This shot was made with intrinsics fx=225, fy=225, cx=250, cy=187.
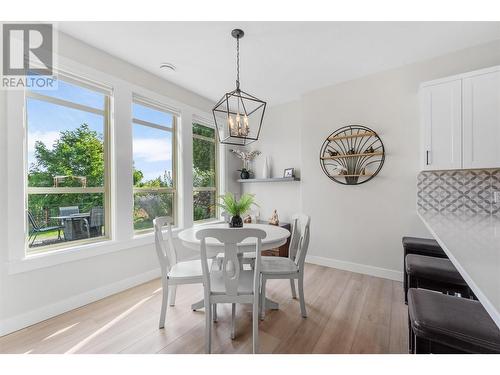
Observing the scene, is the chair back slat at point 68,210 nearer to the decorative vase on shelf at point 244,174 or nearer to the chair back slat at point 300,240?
the chair back slat at point 300,240

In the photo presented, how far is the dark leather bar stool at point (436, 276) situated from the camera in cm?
157

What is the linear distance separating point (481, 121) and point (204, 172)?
3.60 meters

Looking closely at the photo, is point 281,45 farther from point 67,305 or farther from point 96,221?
point 67,305

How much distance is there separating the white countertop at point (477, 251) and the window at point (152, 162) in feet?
10.2

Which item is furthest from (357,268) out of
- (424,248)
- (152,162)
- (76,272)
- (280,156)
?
(76,272)

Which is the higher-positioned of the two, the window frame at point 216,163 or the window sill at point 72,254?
the window frame at point 216,163

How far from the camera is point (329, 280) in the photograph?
289cm

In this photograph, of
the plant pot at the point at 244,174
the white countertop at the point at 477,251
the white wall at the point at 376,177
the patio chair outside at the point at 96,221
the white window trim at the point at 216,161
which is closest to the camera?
the white countertop at the point at 477,251

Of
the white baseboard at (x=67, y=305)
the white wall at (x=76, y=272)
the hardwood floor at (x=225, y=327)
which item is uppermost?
the white wall at (x=76, y=272)

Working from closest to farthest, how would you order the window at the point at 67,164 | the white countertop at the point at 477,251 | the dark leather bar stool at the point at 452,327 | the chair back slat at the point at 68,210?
the white countertop at the point at 477,251
the dark leather bar stool at the point at 452,327
the window at the point at 67,164
the chair back slat at the point at 68,210

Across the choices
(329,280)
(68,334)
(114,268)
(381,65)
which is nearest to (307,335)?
(329,280)

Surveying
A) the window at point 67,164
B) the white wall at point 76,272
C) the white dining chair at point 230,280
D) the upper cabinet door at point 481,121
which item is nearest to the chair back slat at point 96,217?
the window at point 67,164

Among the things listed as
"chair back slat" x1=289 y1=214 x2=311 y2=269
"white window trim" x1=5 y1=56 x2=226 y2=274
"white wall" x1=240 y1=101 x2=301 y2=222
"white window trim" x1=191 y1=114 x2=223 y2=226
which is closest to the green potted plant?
"chair back slat" x1=289 y1=214 x2=311 y2=269

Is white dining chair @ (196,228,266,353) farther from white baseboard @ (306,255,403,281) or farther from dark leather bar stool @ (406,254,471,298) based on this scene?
white baseboard @ (306,255,403,281)
